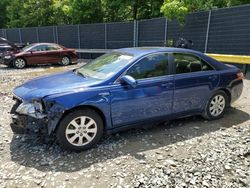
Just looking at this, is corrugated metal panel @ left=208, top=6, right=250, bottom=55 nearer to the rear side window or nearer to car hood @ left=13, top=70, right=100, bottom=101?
the rear side window

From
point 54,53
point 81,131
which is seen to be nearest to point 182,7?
point 54,53

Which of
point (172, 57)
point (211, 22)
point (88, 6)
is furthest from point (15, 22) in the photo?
point (172, 57)

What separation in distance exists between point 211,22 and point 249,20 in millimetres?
1813

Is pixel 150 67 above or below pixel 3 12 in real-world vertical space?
below

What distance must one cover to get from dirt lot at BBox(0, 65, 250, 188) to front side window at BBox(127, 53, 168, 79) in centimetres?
106

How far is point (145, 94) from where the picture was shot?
4.39 m

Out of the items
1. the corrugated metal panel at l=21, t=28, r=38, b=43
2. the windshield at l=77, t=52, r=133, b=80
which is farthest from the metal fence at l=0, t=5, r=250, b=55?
the windshield at l=77, t=52, r=133, b=80

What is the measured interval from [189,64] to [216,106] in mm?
1073

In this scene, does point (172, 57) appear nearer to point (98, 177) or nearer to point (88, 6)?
point (98, 177)

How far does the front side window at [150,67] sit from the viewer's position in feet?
14.5

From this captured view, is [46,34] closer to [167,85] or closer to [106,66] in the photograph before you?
[106,66]

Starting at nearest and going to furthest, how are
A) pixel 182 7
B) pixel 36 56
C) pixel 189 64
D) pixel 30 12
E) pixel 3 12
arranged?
pixel 189 64 → pixel 182 7 → pixel 36 56 → pixel 30 12 → pixel 3 12

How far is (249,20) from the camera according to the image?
9.41 m

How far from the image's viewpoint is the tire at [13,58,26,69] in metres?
13.4
